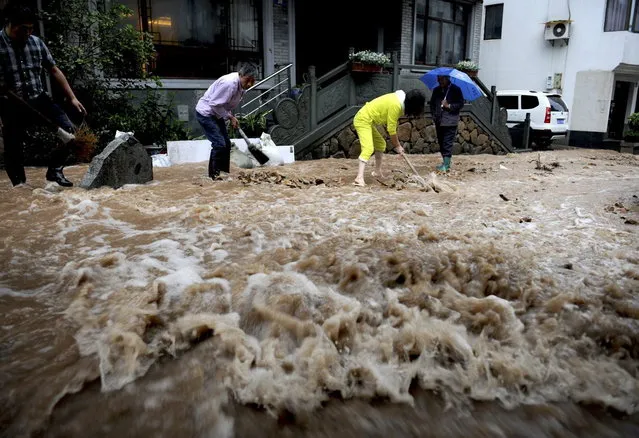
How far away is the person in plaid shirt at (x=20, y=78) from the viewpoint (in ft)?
14.8

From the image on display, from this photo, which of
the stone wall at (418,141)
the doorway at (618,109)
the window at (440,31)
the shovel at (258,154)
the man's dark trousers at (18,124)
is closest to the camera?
the man's dark trousers at (18,124)

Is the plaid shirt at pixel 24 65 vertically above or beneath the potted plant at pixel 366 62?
beneath

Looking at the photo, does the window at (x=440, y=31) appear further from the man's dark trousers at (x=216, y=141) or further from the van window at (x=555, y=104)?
the man's dark trousers at (x=216, y=141)

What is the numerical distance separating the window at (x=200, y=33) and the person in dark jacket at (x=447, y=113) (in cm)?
537

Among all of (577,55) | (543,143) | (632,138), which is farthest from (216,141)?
(577,55)

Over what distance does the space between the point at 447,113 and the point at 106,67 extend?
5935 millimetres

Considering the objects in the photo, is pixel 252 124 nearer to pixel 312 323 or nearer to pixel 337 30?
pixel 312 323

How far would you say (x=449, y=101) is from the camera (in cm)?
790

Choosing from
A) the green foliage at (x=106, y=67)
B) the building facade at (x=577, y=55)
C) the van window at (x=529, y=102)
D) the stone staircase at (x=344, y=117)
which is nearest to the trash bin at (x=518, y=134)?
the van window at (x=529, y=102)

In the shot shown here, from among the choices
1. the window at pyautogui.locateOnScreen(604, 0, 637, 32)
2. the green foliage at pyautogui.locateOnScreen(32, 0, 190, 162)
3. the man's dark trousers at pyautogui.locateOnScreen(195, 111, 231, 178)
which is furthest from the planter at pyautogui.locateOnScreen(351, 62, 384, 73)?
the window at pyautogui.locateOnScreen(604, 0, 637, 32)

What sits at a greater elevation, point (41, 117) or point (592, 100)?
point (592, 100)

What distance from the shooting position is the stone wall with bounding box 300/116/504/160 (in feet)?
31.9

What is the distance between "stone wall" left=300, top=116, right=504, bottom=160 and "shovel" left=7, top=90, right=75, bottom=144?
4.89m

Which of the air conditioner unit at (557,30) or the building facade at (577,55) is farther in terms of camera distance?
the air conditioner unit at (557,30)
